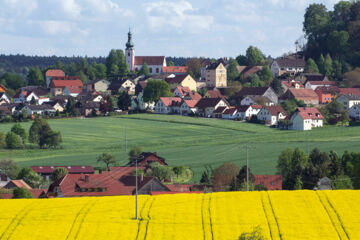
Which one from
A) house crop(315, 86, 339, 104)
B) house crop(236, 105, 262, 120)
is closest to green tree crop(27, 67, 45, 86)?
house crop(315, 86, 339, 104)

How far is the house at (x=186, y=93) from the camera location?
124 metres

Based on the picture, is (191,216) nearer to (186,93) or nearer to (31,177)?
(31,177)

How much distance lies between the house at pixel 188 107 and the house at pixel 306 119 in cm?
1901

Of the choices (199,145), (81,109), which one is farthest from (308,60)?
(199,145)

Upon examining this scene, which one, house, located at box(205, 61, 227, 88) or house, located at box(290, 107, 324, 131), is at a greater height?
house, located at box(205, 61, 227, 88)

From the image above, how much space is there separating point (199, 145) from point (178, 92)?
164ft

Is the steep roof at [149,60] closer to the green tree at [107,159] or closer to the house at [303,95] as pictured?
the house at [303,95]

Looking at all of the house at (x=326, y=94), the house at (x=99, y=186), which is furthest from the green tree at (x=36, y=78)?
the house at (x=99, y=186)

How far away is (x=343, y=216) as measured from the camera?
33.7 m

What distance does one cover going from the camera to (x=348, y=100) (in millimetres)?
115750

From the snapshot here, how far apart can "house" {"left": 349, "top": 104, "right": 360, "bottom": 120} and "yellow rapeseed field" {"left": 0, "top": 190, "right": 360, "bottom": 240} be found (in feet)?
229

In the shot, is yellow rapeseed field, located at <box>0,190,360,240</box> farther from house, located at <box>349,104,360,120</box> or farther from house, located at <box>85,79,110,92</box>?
house, located at <box>85,79,110,92</box>

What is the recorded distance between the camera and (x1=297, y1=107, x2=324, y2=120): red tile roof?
100500 mm

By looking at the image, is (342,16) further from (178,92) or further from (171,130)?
(171,130)
